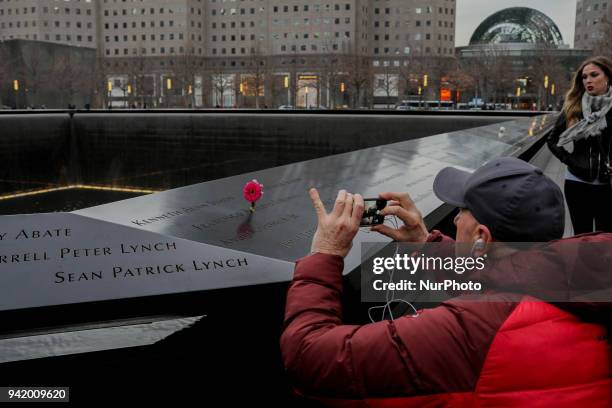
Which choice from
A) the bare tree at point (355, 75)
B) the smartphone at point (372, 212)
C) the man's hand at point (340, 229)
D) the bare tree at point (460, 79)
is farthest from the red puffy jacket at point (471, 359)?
the bare tree at point (460, 79)

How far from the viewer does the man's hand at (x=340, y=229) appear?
61.9 inches

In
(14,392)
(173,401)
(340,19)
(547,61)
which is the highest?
(340,19)

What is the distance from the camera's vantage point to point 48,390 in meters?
1.92

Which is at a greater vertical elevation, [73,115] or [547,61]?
[547,61]

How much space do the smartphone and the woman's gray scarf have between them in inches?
102

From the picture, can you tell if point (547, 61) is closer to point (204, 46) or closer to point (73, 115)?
point (73, 115)

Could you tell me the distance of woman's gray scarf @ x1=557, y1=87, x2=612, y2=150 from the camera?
13.0 ft

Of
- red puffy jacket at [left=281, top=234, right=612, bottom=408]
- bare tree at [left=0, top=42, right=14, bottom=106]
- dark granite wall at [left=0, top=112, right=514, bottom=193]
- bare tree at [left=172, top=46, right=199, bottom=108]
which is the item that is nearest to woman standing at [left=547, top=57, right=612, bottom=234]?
red puffy jacket at [left=281, top=234, right=612, bottom=408]

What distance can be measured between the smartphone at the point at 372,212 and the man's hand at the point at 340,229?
35 cm

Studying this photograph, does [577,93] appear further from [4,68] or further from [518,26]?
[518,26]

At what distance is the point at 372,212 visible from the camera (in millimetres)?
2008

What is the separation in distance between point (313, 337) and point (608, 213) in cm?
332

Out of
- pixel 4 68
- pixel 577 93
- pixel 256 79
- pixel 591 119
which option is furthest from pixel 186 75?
pixel 591 119

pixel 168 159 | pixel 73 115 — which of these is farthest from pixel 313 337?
pixel 73 115
